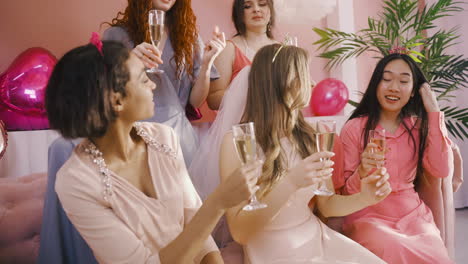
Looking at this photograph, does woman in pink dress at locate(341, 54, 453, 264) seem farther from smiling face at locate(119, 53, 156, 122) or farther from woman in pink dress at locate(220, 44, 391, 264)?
smiling face at locate(119, 53, 156, 122)

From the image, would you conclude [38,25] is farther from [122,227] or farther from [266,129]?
[122,227]

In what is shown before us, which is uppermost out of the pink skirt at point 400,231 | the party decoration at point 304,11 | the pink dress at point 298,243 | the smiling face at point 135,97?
the party decoration at point 304,11

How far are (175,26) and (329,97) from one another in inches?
67.5

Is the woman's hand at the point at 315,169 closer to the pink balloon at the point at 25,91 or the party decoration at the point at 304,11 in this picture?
the pink balloon at the point at 25,91

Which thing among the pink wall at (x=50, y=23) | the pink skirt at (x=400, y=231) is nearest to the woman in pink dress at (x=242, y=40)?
the pink wall at (x=50, y=23)

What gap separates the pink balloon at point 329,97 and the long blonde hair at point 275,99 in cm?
178

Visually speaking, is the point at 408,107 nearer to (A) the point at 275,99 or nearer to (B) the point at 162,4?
(A) the point at 275,99

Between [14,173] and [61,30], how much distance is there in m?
1.24

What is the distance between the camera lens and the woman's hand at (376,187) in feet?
5.84

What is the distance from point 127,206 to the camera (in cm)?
139

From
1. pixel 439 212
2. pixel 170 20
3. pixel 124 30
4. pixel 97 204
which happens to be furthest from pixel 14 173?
pixel 439 212

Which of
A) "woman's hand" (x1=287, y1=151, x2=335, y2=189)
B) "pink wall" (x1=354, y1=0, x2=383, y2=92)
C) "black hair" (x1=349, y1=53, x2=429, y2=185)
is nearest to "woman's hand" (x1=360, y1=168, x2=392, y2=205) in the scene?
"woman's hand" (x1=287, y1=151, x2=335, y2=189)

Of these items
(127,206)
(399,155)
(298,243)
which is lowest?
(298,243)

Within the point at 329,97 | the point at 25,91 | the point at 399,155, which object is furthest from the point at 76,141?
the point at 329,97
